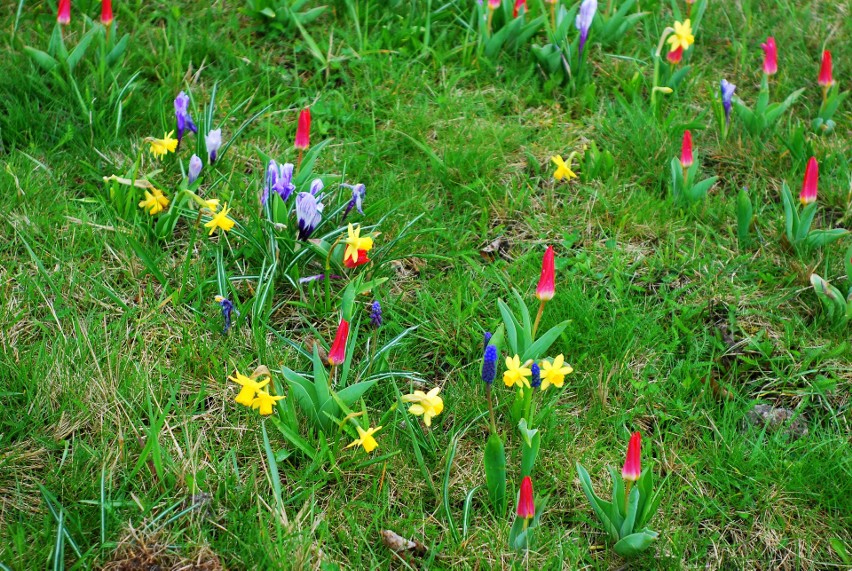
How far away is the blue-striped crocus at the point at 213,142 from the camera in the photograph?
2.89 metres

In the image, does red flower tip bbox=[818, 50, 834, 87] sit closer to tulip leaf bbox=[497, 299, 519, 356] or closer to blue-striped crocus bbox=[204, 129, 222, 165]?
tulip leaf bbox=[497, 299, 519, 356]

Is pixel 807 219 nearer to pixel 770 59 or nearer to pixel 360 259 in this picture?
pixel 770 59

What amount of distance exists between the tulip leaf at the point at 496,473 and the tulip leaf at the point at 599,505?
0.63ft

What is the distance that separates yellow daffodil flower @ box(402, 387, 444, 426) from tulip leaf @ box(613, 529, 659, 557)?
0.54 metres

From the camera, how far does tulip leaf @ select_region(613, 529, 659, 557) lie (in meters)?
2.04

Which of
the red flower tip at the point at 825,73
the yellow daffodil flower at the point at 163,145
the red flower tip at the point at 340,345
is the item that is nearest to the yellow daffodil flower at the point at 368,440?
the red flower tip at the point at 340,345

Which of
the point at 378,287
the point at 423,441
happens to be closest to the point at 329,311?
the point at 378,287

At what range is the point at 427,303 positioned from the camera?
2699 millimetres

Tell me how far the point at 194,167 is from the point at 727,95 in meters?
1.93

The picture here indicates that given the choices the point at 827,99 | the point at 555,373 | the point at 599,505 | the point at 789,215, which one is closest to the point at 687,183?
the point at 789,215

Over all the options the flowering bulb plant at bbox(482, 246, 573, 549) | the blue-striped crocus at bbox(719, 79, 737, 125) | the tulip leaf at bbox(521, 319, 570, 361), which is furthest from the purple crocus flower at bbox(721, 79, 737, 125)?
the tulip leaf at bbox(521, 319, 570, 361)

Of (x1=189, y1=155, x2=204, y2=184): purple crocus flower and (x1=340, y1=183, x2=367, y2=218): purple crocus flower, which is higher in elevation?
(x1=189, y1=155, x2=204, y2=184): purple crocus flower

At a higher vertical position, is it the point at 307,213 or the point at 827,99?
the point at 307,213

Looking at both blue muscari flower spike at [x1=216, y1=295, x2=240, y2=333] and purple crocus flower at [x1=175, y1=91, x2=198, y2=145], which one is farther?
purple crocus flower at [x1=175, y1=91, x2=198, y2=145]
